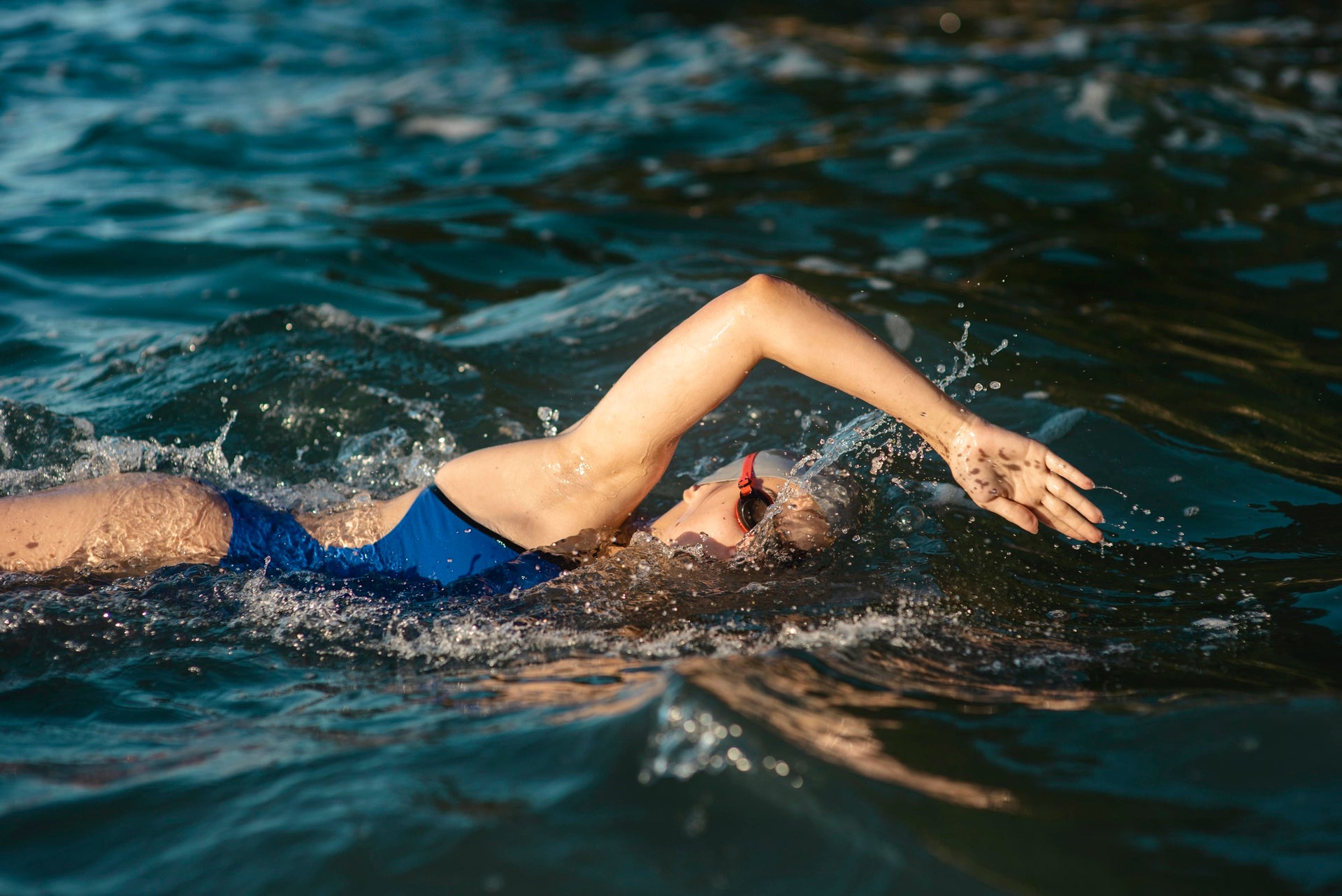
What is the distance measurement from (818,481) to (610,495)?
836 mm

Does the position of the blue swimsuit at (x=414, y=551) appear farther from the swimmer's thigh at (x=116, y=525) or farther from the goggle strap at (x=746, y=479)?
the goggle strap at (x=746, y=479)

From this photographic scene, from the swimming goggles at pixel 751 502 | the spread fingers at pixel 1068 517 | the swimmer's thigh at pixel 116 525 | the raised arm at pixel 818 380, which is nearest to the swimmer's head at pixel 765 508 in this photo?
the swimming goggles at pixel 751 502

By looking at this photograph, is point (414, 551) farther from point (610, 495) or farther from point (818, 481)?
point (818, 481)

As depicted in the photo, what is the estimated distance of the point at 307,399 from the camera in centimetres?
557

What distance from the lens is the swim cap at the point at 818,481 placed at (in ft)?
13.1

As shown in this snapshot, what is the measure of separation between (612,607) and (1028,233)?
5.61 metres

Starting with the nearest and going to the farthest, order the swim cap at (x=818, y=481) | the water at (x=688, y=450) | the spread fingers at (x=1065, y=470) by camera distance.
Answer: the water at (x=688, y=450), the spread fingers at (x=1065, y=470), the swim cap at (x=818, y=481)

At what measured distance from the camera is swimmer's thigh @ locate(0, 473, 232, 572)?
3818 millimetres

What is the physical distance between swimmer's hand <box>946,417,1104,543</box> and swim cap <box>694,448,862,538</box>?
0.73 meters

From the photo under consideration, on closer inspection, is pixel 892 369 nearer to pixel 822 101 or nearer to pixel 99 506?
pixel 99 506

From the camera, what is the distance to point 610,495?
3689 millimetres

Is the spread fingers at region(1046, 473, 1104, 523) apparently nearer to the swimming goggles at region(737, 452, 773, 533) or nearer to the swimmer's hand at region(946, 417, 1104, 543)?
the swimmer's hand at region(946, 417, 1104, 543)

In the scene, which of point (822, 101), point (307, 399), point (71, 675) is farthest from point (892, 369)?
point (822, 101)

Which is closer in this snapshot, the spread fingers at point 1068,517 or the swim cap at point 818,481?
the spread fingers at point 1068,517
